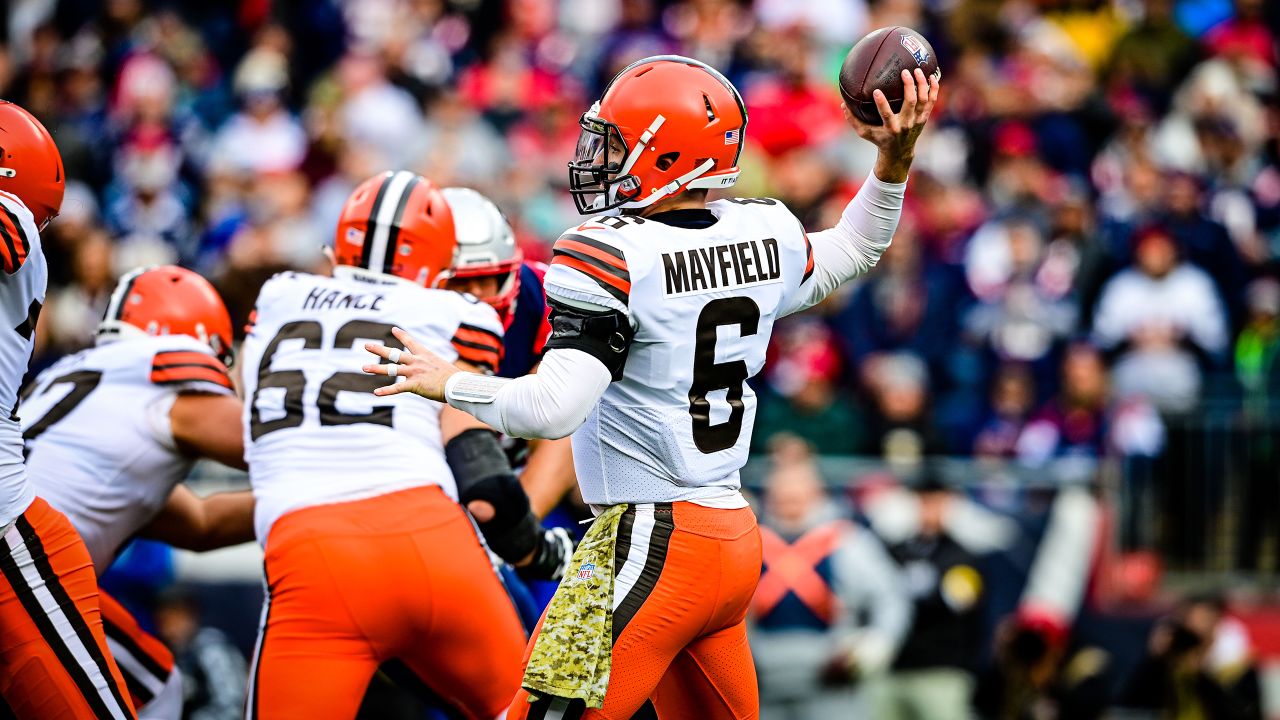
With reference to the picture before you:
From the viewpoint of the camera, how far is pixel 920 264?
1165 centimetres

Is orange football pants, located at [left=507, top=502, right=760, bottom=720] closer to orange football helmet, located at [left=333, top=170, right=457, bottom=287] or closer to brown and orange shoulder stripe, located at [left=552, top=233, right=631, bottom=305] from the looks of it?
brown and orange shoulder stripe, located at [left=552, top=233, right=631, bottom=305]

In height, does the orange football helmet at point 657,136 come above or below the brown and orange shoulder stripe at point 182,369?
above

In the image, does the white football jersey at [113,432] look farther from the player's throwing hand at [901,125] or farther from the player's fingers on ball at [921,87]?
the player's fingers on ball at [921,87]

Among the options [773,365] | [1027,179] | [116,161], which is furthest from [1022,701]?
[116,161]

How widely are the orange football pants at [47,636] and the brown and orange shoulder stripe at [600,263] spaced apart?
1.83 metres

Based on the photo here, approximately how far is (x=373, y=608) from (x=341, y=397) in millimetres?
654

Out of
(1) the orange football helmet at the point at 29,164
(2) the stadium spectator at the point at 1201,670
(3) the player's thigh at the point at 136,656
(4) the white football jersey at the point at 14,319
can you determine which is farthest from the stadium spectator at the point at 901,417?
(4) the white football jersey at the point at 14,319

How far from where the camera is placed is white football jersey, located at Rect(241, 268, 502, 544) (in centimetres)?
507

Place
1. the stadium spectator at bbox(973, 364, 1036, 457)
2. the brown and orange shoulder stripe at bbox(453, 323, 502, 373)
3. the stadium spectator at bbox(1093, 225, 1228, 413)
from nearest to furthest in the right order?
the brown and orange shoulder stripe at bbox(453, 323, 502, 373), the stadium spectator at bbox(973, 364, 1036, 457), the stadium spectator at bbox(1093, 225, 1228, 413)

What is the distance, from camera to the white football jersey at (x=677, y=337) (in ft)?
13.9

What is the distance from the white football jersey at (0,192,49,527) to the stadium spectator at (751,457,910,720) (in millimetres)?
5253

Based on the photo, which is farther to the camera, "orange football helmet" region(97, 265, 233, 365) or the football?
"orange football helmet" region(97, 265, 233, 365)

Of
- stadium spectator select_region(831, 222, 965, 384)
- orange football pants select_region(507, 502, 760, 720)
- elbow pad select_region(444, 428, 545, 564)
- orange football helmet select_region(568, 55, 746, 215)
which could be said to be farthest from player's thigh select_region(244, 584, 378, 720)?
stadium spectator select_region(831, 222, 965, 384)

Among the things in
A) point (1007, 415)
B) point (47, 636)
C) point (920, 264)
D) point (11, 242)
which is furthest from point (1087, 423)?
point (11, 242)
